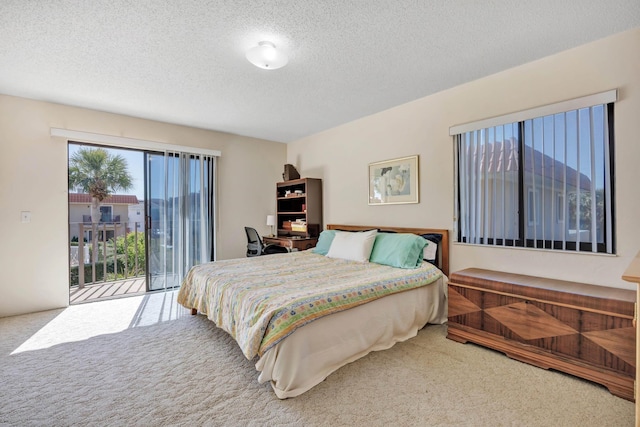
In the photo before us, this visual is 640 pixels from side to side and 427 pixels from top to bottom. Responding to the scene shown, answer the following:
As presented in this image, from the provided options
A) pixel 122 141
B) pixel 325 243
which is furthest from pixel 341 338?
pixel 122 141

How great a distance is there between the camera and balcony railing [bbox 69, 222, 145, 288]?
4605 mm

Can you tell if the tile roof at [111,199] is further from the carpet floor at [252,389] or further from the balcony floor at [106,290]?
the carpet floor at [252,389]

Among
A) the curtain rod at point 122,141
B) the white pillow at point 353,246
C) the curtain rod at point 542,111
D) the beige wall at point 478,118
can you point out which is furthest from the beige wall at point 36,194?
the curtain rod at point 542,111

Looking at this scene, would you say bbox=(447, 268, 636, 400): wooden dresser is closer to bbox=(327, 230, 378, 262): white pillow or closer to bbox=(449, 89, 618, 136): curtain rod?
bbox=(327, 230, 378, 262): white pillow

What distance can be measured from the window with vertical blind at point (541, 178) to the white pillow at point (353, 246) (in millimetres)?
976

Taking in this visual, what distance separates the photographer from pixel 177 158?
14.3ft

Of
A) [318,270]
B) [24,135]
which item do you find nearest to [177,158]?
[24,135]

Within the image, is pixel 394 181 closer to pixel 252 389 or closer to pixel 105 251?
pixel 252 389

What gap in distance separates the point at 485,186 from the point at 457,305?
48.1 inches

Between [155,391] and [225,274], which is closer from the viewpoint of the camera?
[155,391]

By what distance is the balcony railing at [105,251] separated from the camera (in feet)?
15.1

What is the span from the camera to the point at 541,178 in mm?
2564

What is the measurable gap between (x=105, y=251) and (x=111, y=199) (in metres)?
1.02

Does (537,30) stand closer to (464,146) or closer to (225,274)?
(464,146)
